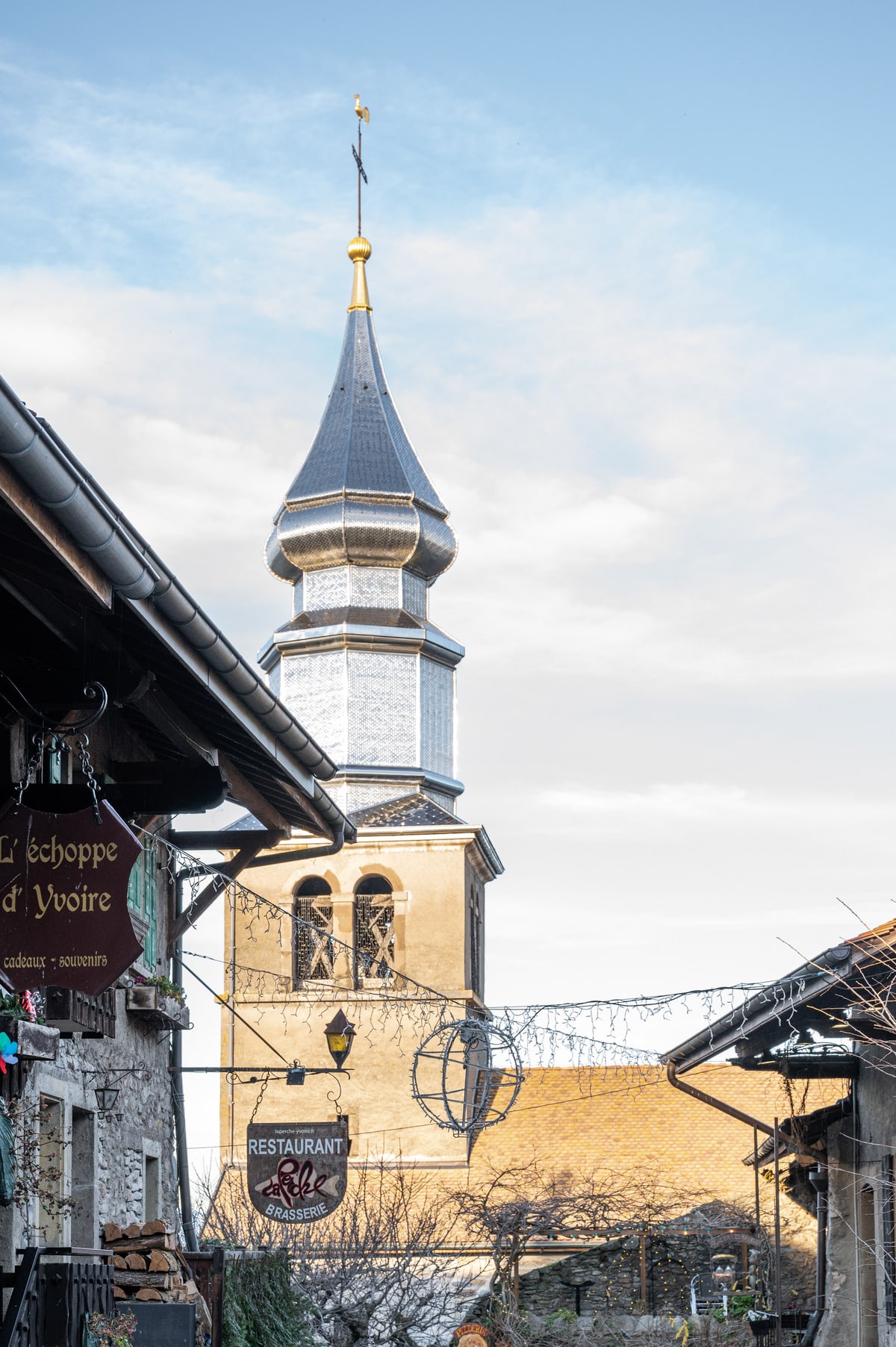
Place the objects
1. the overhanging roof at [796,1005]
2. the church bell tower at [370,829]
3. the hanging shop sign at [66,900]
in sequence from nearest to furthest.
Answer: the hanging shop sign at [66,900] → the overhanging roof at [796,1005] → the church bell tower at [370,829]

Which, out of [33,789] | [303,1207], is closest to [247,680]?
[33,789]

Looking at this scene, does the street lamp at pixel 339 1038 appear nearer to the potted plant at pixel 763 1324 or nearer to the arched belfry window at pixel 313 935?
the potted plant at pixel 763 1324

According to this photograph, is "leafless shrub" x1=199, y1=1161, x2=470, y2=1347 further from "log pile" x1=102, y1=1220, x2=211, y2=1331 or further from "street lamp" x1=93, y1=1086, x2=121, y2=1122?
"street lamp" x1=93, y1=1086, x2=121, y2=1122

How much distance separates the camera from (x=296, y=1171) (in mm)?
17016

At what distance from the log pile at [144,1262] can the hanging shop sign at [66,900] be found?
22.5ft

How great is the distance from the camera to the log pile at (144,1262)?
13547 mm

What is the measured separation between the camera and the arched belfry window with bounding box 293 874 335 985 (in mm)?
38969

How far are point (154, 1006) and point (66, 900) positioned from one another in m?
7.44

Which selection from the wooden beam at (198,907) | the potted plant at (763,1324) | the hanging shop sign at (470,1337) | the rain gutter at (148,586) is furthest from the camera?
the hanging shop sign at (470,1337)

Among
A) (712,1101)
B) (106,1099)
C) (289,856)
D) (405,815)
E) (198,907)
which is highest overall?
(405,815)

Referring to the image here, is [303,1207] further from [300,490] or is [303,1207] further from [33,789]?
[300,490]

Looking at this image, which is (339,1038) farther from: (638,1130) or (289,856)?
(638,1130)

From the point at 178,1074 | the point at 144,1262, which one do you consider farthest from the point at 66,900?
the point at 178,1074

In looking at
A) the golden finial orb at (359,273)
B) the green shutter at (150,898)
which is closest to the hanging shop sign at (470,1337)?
the green shutter at (150,898)
